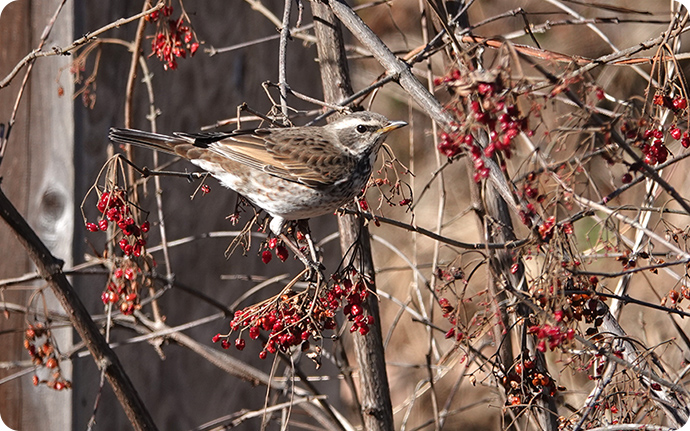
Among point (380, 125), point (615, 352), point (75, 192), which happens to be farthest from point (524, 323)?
point (75, 192)

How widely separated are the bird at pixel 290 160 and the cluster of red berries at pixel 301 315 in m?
0.69

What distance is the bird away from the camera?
2.93 m

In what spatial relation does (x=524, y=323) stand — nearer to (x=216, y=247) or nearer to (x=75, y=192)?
(x=75, y=192)

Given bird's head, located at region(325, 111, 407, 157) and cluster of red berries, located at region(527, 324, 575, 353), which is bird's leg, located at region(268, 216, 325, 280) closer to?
bird's head, located at region(325, 111, 407, 157)

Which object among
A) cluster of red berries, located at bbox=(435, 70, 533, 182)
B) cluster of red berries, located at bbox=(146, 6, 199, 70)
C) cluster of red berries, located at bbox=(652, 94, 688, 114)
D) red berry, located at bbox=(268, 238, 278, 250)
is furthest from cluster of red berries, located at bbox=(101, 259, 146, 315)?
cluster of red berries, located at bbox=(652, 94, 688, 114)

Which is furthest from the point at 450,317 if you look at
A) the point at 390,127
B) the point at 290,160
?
the point at 290,160

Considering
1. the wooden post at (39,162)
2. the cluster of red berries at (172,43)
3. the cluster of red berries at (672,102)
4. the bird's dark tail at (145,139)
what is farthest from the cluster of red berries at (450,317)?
the wooden post at (39,162)

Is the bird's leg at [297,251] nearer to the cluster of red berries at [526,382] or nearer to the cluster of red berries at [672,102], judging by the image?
the cluster of red berries at [526,382]

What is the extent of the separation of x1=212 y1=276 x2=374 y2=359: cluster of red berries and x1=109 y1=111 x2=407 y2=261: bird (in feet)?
2.27

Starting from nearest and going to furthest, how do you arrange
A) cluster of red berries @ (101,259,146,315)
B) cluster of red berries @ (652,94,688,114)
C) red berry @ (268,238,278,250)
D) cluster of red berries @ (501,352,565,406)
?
cluster of red berries @ (652,94,688,114) → cluster of red berries @ (501,352,565,406) → red berry @ (268,238,278,250) → cluster of red berries @ (101,259,146,315)

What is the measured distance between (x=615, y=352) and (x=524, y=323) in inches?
11.2

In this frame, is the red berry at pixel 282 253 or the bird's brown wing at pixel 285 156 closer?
the red berry at pixel 282 253

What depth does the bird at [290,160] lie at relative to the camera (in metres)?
2.93

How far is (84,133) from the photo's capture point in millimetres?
3148
